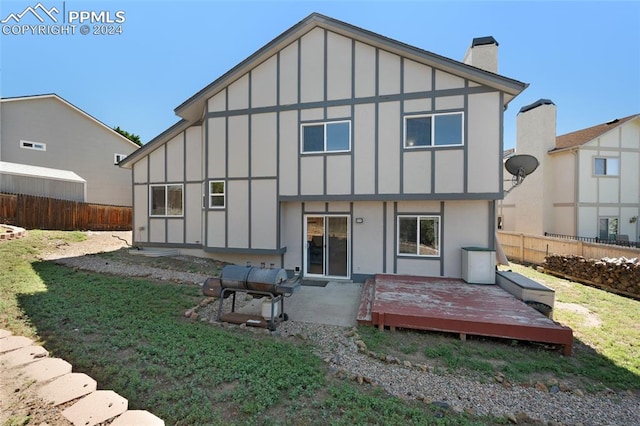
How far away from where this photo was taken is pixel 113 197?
2075cm

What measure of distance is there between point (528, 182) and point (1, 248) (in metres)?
27.2

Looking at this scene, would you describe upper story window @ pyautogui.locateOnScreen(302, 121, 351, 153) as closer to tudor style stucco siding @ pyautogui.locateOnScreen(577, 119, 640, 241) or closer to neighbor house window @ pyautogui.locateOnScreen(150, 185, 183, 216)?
neighbor house window @ pyautogui.locateOnScreen(150, 185, 183, 216)

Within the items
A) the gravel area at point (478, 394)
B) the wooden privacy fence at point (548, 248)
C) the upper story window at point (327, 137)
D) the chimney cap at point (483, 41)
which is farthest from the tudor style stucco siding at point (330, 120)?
the wooden privacy fence at point (548, 248)

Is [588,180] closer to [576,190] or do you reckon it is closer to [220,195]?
[576,190]

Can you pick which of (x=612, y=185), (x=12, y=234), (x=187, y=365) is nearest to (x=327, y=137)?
(x=187, y=365)

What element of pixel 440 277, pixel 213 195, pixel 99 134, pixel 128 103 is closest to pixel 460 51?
pixel 440 277

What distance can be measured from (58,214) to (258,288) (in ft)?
57.5

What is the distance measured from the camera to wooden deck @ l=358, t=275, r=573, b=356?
4.71 meters

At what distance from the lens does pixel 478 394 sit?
3361 mm

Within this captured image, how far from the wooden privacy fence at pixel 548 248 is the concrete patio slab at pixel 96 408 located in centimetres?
1472

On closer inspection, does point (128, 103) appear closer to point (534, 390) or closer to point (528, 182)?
point (534, 390)

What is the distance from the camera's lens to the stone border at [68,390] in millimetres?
2473

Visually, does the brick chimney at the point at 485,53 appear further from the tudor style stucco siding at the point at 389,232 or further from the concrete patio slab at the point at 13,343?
the concrete patio slab at the point at 13,343

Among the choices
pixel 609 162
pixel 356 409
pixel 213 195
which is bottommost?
pixel 356 409
